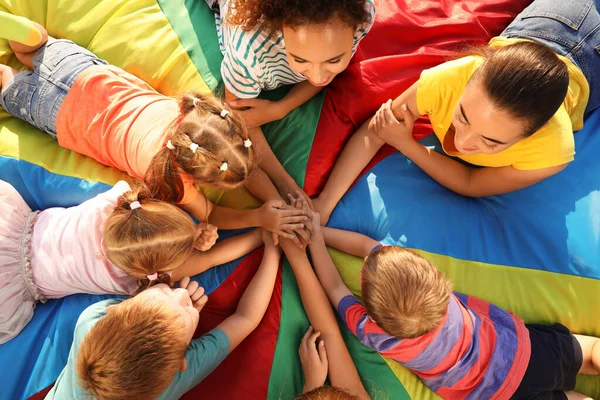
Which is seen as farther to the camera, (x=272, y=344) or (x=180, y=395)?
(x=272, y=344)

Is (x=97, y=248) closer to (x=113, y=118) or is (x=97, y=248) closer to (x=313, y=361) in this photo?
(x=113, y=118)

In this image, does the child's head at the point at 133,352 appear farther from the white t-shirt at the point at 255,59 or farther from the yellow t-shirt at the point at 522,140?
the yellow t-shirt at the point at 522,140

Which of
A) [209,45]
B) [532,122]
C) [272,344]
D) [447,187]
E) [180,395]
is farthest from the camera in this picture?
[209,45]

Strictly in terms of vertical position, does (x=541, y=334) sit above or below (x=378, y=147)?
below

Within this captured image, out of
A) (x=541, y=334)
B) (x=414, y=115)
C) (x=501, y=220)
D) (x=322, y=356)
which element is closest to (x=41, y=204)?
(x=322, y=356)

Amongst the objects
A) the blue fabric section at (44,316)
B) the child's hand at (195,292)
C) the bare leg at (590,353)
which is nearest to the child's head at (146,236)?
the child's hand at (195,292)

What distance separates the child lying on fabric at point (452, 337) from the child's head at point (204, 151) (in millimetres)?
434

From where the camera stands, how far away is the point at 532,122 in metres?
1.20

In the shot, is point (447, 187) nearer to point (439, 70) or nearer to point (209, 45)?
point (439, 70)

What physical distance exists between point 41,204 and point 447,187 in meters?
1.29

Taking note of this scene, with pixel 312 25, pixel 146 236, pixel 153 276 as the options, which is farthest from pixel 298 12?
pixel 153 276

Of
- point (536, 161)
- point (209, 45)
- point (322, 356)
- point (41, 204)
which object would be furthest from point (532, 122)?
point (41, 204)

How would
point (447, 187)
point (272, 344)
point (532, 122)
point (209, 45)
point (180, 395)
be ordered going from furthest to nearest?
1. point (209, 45)
2. point (447, 187)
3. point (272, 344)
4. point (180, 395)
5. point (532, 122)

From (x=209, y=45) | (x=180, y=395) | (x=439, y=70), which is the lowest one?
(x=180, y=395)
